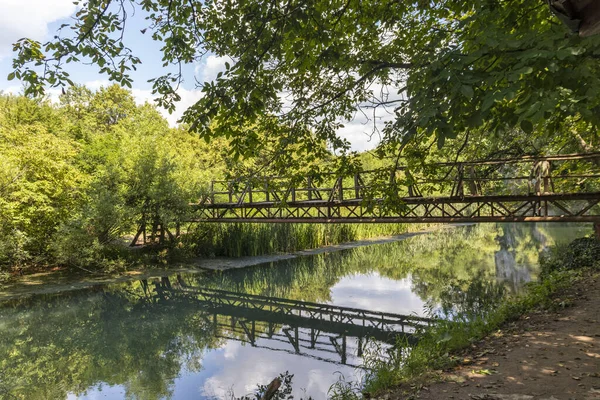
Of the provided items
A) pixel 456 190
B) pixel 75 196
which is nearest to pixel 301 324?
pixel 456 190

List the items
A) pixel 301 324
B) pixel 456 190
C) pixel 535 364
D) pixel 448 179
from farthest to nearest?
1. pixel 456 190
2. pixel 301 324
3. pixel 448 179
4. pixel 535 364

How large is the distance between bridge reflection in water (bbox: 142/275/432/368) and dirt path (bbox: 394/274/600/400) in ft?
7.18

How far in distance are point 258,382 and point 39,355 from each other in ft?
16.1

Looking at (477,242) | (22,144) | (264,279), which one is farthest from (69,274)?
(477,242)

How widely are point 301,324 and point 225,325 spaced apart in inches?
75.9

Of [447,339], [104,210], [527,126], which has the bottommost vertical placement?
[447,339]

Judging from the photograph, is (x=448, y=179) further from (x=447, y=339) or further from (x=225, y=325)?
(x=225, y=325)

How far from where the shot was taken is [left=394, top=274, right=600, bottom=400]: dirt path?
3938mm

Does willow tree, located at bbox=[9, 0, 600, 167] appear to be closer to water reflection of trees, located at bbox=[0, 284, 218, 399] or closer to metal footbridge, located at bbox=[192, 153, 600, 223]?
metal footbridge, located at bbox=[192, 153, 600, 223]

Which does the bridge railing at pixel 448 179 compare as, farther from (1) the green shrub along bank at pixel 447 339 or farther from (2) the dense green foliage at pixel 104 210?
(1) the green shrub along bank at pixel 447 339

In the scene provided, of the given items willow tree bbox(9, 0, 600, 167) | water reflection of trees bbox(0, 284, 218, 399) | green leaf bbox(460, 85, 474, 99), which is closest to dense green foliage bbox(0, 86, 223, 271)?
water reflection of trees bbox(0, 284, 218, 399)

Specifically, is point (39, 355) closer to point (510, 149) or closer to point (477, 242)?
point (510, 149)

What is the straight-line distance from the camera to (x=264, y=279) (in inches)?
605

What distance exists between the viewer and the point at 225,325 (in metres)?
10.0
